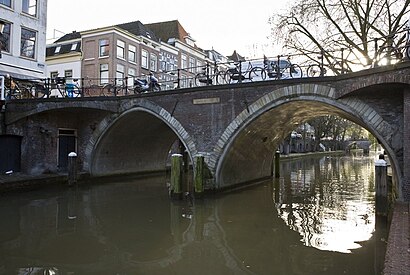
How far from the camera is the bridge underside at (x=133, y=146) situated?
18172 mm

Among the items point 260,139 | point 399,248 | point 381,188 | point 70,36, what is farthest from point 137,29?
point 399,248

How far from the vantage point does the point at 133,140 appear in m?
20.1

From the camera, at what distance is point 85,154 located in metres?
18.5

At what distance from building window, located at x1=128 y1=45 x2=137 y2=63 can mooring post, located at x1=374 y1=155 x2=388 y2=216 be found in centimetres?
2261

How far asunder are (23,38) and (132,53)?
9.67 m

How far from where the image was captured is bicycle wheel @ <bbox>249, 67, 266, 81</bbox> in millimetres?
13500

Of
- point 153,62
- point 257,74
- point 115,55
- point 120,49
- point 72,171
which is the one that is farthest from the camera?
point 153,62

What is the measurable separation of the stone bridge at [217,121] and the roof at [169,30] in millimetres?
16641

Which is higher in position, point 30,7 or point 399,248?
point 30,7

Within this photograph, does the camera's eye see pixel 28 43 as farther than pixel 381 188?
Yes

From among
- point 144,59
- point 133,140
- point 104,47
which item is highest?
point 104,47

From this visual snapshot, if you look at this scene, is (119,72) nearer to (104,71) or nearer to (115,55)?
(104,71)

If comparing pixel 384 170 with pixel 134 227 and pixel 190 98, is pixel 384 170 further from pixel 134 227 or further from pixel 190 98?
pixel 190 98

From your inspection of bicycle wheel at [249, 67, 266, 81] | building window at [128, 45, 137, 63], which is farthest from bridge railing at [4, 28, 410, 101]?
building window at [128, 45, 137, 63]
